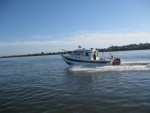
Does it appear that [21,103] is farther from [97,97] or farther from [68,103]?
[97,97]

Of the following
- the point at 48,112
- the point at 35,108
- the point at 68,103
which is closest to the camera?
the point at 48,112

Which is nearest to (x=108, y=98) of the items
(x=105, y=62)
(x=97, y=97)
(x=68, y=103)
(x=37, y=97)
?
(x=97, y=97)

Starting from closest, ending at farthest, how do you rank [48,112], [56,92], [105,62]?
[48,112] → [56,92] → [105,62]

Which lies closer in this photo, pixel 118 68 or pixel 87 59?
pixel 118 68

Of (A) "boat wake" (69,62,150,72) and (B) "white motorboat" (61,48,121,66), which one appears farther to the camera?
(B) "white motorboat" (61,48,121,66)

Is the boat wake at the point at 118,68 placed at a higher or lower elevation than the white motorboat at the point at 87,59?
lower

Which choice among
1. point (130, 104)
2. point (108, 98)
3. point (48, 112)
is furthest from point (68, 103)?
point (130, 104)

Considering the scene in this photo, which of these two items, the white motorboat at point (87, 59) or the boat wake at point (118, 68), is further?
the white motorboat at point (87, 59)

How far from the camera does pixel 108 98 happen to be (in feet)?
33.6

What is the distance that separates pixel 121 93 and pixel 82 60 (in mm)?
15555

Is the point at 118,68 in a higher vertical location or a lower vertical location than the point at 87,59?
lower

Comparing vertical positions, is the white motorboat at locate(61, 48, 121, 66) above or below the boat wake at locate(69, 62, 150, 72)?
above

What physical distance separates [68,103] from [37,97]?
2418 mm

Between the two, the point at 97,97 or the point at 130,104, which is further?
the point at 97,97
